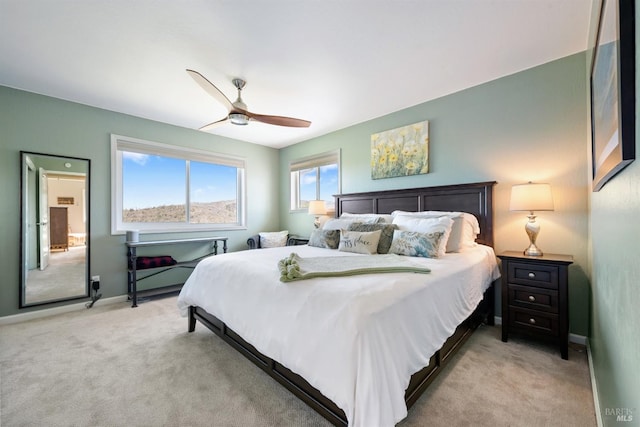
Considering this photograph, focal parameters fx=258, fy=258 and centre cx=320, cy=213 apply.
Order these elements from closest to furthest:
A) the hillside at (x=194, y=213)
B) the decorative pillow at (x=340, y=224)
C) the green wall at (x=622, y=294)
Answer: the green wall at (x=622, y=294) < the decorative pillow at (x=340, y=224) < the hillside at (x=194, y=213)

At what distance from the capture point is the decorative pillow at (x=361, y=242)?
2.64 m

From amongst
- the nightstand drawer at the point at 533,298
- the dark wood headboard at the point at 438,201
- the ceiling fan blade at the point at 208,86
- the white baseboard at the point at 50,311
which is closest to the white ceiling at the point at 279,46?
the ceiling fan blade at the point at 208,86

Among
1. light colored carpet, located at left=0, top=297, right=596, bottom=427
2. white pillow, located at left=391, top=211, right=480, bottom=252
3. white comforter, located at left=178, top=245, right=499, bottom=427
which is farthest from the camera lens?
white pillow, located at left=391, top=211, right=480, bottom=252

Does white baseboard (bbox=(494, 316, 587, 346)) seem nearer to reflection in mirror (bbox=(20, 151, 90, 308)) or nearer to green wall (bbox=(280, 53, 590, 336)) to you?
green wall (bbox=(280, 53, 590, 336))

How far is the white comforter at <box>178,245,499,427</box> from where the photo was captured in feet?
3.61

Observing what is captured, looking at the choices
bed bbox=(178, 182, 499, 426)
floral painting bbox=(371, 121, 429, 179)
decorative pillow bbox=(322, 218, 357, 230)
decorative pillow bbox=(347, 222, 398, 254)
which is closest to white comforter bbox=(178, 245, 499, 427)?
bed bbox=(178, 182, 499, 426)

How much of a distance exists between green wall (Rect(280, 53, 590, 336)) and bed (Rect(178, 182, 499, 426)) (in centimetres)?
76

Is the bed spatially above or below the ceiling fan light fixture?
below

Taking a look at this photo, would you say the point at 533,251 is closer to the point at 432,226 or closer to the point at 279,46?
the point at 432,226

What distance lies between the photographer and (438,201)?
10.3 feet

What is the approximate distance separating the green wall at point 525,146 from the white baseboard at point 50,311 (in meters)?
4.25

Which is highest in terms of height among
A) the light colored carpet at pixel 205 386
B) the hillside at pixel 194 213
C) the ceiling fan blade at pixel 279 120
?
the ceiling fan blade at pixel 279 120

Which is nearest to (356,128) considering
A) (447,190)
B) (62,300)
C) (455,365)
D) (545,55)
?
(447,190)

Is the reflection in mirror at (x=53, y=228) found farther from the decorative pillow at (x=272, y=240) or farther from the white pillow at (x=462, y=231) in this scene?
the white pillow at (x=462, y=231)
